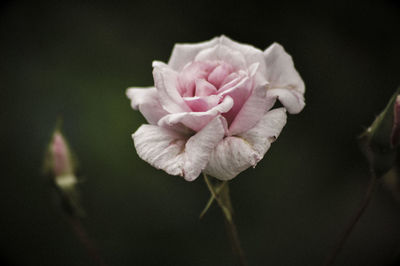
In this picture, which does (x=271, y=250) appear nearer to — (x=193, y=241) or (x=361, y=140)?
(x=193, y=241)

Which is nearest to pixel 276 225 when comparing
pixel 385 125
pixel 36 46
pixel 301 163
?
pixel 301 163

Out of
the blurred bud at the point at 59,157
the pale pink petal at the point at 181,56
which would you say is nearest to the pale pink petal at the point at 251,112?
the pale pink petal at the point at 181,56

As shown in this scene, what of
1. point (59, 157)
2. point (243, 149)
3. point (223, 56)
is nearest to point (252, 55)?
point (223, 56)

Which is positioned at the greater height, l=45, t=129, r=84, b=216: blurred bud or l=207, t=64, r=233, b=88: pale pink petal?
l=207, t=64, r=233, b=88: pale pink petal

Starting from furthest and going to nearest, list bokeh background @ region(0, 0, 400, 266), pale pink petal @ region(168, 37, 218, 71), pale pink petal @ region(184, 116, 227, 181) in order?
bokeh background @ region(0, 0, 400, 266)
pale pink petal @ region(168, 37, 218, 71)
pale pink petal @ region(184, 116, 227, 181)

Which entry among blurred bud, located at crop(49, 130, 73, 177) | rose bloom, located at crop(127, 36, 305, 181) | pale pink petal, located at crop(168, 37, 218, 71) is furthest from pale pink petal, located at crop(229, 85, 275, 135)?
blurred bud, located at crop(49, 130, 73, 177)

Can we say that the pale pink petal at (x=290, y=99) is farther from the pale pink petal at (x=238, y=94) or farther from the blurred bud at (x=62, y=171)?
the blurred bud at (x=62, y=171)

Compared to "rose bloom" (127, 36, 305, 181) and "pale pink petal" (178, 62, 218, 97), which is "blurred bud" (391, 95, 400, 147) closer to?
"rose bloom" (127, 36, 305, 181)

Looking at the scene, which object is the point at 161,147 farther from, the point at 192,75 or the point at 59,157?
the point at 59,157
